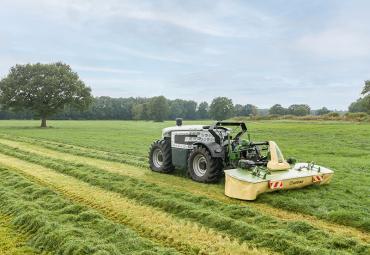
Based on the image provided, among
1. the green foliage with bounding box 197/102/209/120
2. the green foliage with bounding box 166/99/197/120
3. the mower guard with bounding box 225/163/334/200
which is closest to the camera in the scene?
the mower guard with bounding box 225/163/334/200

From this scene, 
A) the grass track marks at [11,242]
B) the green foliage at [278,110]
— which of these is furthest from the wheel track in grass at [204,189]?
the green foliage at [278,110]

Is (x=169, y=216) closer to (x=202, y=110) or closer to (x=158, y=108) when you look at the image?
(x=158, y=108)

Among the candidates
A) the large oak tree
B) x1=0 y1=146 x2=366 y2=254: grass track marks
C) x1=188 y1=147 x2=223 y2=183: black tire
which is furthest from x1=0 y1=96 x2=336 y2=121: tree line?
x1=0 y1=146 x2=366 y2=254: grass track marks

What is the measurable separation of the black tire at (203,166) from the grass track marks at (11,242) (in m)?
5.32

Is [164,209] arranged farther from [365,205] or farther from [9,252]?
[365,205]

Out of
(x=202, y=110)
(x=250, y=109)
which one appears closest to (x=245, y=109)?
(x=250, y=109)

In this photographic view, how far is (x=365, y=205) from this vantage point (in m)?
9.13

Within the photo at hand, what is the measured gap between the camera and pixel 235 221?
7664 millimetres

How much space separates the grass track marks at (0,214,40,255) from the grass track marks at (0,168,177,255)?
0.46ft

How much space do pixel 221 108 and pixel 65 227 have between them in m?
102

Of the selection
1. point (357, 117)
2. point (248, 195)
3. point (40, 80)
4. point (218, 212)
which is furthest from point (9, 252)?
point (40, 80)

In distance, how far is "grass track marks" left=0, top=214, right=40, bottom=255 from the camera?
6.60 metres

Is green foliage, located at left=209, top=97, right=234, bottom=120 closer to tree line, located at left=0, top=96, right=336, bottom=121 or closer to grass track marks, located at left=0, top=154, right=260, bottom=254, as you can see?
tree line, located at left=0, top=96, right=336, bottom=121

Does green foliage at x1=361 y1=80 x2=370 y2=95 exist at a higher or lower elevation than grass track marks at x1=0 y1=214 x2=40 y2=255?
higher
